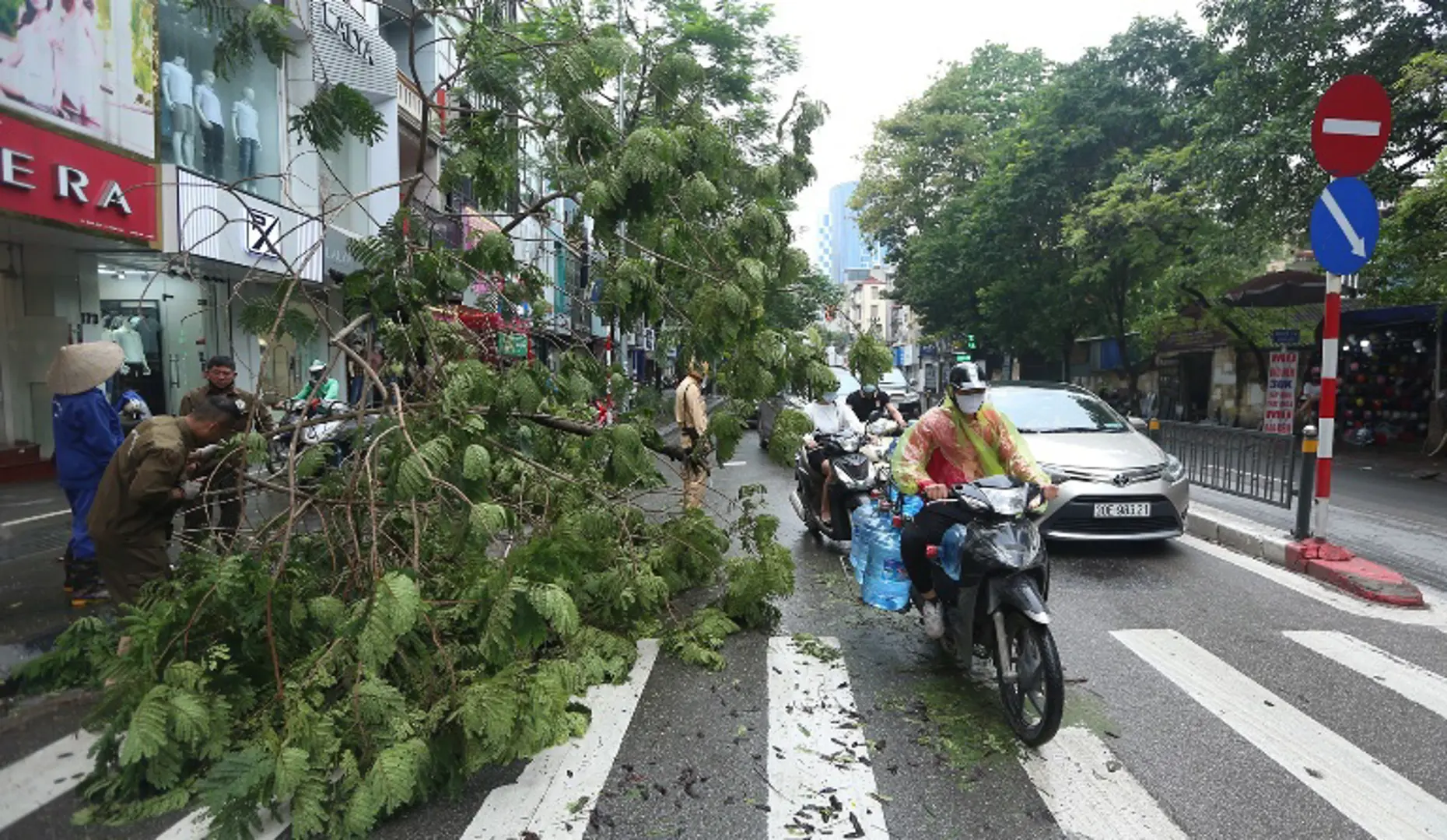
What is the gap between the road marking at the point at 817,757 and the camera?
299cm

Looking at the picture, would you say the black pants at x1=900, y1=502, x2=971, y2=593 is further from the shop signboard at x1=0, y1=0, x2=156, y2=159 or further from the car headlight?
the shop signboard at x1=0, y1=0, x2=156, y2=159

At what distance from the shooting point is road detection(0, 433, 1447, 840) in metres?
3.00

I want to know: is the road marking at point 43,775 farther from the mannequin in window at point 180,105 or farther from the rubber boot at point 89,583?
the mannequin in window at point 180,105

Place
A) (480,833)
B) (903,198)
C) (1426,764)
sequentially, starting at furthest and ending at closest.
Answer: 1. (903,198)
2. (1426,764)
3. (480,833)

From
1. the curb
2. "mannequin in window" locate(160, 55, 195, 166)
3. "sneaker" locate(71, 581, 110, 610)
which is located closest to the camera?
"sneaker" locate(71, 581, 110, 610)

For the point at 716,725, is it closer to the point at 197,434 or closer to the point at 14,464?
the point at 197,434

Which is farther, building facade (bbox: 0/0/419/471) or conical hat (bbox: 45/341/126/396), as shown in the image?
building facade (bbox: 0/0/419/471)

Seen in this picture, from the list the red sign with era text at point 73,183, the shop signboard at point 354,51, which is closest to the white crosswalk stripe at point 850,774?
the red sign with era text at point 73,183

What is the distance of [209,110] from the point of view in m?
12.8

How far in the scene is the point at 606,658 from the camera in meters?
4.56

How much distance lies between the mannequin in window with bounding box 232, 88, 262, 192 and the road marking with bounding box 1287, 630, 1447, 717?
14292 millimetres

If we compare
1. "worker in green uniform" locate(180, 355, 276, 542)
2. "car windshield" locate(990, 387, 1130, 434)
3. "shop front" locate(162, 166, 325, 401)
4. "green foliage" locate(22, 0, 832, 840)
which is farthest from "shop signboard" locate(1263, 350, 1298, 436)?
"worker in green uniform" locate(180, 355, 276, 542)

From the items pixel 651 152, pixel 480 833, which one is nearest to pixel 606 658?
pixel 480 833

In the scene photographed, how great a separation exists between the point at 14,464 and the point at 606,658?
1050 cm
